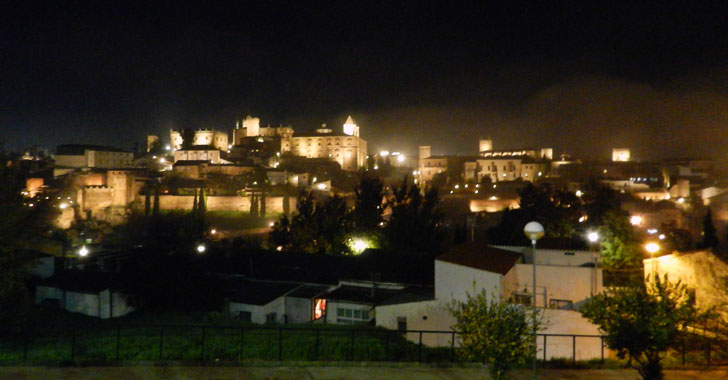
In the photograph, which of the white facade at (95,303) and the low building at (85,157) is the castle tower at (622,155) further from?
the white facade at (95,303)

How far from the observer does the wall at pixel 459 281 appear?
13.0 metres

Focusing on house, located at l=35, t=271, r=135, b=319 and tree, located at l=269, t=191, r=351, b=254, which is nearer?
house, located at l=35, t=271, r=135, b=319

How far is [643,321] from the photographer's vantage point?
22.3 ft

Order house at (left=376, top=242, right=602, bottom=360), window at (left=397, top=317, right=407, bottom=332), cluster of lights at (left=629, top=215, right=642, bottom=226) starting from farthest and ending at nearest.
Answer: cluster of lights at (left=629, top=215, right=642, bottom=226)
window at (left=397, top=317, right=407, bottom=332)
house at (left=376, top=242, right=602, bottom=360)

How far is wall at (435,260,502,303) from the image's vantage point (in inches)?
511

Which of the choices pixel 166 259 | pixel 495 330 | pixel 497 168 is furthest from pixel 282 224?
pixel 497 168

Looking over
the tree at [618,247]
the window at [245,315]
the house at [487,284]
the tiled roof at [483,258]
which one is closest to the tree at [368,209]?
the tree at [618,247]

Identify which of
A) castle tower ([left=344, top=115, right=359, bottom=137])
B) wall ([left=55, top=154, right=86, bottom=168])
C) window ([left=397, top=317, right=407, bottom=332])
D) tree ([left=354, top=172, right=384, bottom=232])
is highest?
castle tower ([left=344, top=115, right=359, bottom=137])

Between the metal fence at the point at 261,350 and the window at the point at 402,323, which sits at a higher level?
the metal fence at the point at 261,350

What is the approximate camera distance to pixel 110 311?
19078mm

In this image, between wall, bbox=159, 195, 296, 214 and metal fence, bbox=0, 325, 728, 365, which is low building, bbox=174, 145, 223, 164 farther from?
metal fence, bbox=0, 325, 728, 365

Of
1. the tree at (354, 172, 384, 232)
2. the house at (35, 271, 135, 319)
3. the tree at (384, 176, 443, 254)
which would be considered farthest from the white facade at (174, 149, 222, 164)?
the house at (35, 271, 135, 319)

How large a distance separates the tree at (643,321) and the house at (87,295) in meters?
18.5

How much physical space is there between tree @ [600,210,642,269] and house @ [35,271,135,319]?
812 inches
